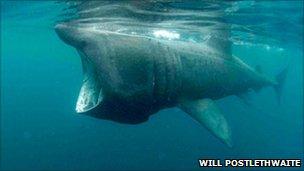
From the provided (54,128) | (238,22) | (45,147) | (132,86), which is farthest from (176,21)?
(54,128)

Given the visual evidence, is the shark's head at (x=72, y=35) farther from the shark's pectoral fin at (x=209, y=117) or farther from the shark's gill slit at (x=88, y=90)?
the shark's pectoral fin at (x=209, y=117)

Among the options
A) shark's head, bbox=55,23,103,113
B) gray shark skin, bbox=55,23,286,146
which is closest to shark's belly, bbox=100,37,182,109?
gray shark skin, bbox=55,23,286,146

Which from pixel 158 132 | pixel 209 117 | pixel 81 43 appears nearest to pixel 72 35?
pixel 81 43

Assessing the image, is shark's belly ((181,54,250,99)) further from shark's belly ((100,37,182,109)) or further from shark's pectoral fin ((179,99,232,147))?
shark's belly ((100,37,182,109))

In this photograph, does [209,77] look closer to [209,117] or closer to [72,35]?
[209,117]

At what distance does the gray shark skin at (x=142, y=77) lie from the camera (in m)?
6.34

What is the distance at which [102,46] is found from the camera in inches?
252

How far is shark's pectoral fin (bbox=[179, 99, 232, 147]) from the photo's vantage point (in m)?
7.53

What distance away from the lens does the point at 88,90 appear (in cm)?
733

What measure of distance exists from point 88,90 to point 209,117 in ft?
8.19

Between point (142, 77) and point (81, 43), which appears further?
point (142, 77)

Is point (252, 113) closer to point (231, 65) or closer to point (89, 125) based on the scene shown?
point (89, 125)

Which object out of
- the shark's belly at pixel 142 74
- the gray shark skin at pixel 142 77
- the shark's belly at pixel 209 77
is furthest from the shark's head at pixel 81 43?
the shark's belly at pixel 209 77

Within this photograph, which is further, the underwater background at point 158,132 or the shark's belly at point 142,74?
the underwater background at point 158,132
